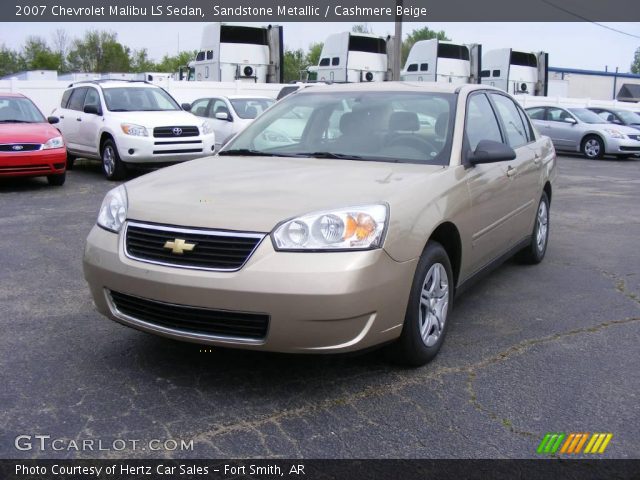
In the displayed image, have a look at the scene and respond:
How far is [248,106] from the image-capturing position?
15328 millimetres

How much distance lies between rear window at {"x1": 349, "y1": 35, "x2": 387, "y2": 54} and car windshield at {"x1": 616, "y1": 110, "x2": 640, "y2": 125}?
8.39 m

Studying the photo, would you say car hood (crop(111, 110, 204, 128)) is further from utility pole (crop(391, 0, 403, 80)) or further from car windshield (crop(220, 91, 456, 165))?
utility pole (crop(391, 0, 403, 80))

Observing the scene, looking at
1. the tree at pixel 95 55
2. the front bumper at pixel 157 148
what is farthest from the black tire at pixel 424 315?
the tree at pixel 95 55

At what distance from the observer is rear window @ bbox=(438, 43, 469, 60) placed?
25625 mm

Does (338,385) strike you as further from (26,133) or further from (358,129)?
(26,133)

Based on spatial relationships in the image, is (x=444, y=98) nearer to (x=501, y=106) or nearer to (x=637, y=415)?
(x=501, y=106)

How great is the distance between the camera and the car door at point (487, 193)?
4430mm

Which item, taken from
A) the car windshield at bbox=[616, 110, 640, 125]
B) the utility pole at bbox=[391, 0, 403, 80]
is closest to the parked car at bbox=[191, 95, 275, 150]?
the utility pole at bbox=[391, 0, 403, 80]

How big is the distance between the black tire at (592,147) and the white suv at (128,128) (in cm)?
1184

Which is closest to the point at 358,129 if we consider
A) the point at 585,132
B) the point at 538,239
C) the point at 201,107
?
the point at 538,239

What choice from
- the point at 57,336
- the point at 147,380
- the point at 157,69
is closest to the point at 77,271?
the point at 57,336

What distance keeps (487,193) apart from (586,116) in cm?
1732
